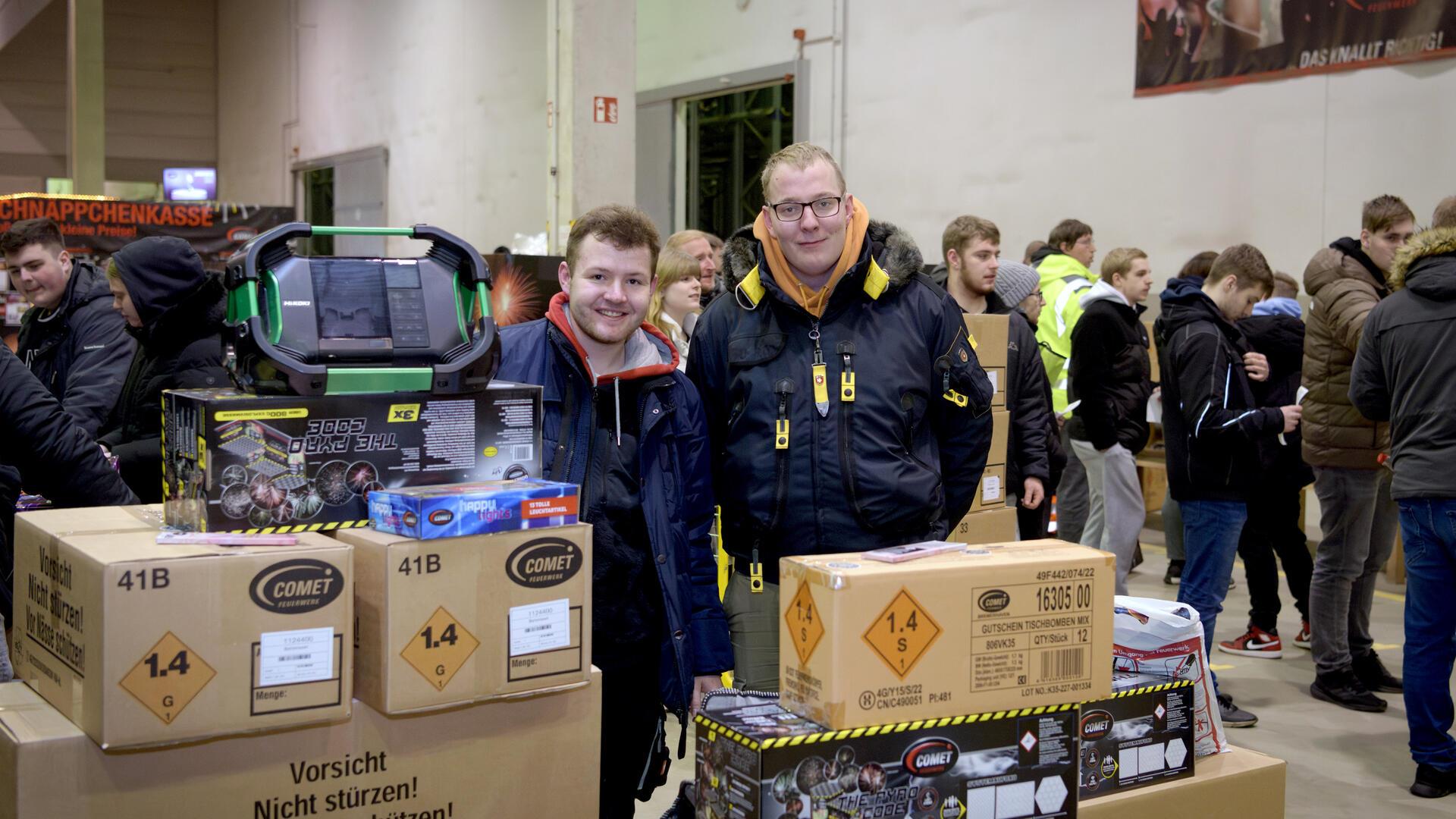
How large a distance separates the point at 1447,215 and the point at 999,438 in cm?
142

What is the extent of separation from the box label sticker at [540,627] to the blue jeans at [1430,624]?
2.64m

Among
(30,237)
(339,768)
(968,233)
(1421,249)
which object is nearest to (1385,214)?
(1421,249)

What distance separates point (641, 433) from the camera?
90.7 inches

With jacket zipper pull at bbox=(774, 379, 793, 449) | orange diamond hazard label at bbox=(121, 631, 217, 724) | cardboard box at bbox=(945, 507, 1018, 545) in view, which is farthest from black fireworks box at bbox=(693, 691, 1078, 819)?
cardboard box at bbox=(945, 507, 1018, 545)

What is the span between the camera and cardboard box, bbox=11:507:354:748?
5.25ft

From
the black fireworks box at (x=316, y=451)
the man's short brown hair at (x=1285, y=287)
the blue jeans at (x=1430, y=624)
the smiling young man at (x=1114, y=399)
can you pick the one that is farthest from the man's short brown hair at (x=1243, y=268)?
the black fireworks box at (x=316, y=451)

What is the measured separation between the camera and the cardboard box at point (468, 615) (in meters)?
1.75

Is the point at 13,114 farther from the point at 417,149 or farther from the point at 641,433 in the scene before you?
the point at 641,433

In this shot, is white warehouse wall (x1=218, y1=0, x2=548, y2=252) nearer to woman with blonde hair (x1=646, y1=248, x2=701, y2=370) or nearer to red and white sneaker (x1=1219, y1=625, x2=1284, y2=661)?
woman with blonde hair (x1=646, y1=248, x2=701, y2=370)

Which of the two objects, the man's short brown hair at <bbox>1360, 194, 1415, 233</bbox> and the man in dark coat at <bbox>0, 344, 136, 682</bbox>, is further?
the man's short brown hair at <bbox>1360, 194, 1415, 233</bbox>

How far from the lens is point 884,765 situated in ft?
6.22

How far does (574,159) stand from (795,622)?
6296 millimetres

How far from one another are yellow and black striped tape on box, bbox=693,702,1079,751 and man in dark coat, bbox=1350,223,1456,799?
1962mm

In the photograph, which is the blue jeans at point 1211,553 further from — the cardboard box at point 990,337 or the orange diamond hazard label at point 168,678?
the orange diamond hazard label at point 168,678
